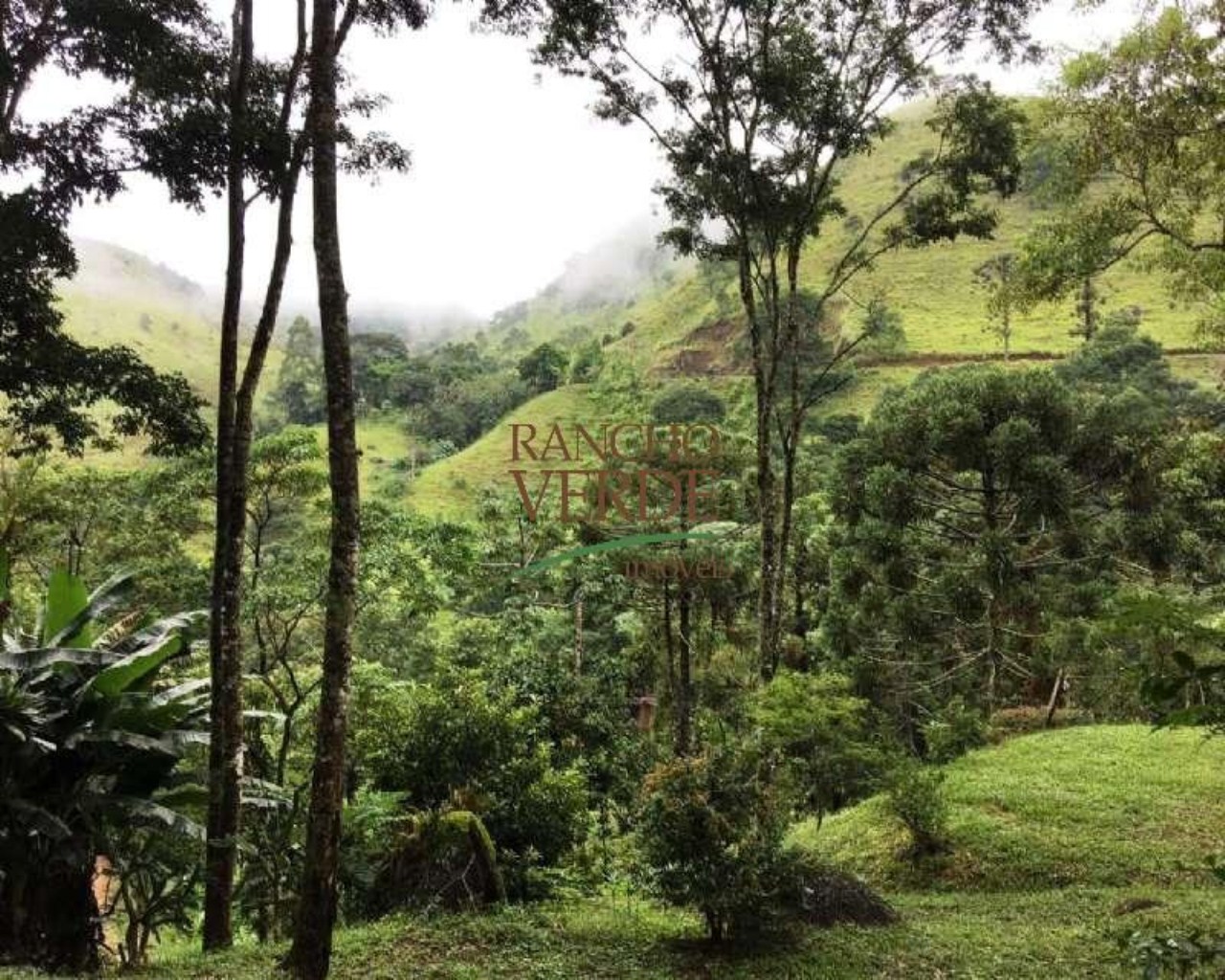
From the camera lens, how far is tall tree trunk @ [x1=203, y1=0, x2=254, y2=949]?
7.91m

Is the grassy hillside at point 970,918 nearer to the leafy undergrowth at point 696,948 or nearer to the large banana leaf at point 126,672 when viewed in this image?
the leafy undergrowth at point 696,948

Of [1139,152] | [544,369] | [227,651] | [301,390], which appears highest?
[544,369]

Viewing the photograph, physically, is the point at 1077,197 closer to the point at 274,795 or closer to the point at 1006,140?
the point at 1006,140

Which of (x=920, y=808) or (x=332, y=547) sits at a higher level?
(x=332, y=547)

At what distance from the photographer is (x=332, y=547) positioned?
6.19 m

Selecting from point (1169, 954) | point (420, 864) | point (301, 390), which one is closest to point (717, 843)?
point (420, 864)

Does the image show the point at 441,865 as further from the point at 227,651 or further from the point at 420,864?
the point at 227,651

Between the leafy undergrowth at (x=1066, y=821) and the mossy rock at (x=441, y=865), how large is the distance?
5.45 metres

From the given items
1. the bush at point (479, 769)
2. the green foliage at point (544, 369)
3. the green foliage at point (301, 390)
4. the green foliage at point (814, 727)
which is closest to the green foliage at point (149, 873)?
the bush at point (479, 769)

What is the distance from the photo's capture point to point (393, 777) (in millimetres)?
10562

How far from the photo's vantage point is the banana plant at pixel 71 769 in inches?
249

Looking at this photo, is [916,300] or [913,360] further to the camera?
[916,300]

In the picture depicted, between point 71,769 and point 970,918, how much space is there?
8.35 m

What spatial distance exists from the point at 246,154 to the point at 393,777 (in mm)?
7068
